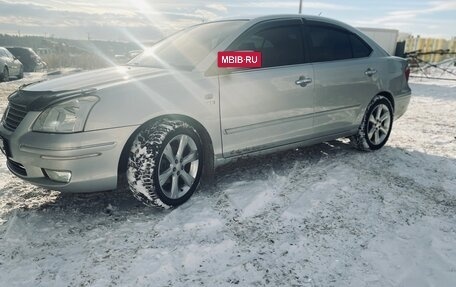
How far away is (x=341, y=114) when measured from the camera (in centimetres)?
470

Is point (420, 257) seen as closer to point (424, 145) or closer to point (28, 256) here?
point (28, 256)

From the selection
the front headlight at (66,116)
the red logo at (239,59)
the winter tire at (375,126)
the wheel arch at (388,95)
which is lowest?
the winter tire at (375,126)

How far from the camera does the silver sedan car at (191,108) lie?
301cm

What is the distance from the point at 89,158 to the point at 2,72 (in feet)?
48.7

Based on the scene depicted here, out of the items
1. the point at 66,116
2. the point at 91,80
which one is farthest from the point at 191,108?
the point at 66,116

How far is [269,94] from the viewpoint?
391cm

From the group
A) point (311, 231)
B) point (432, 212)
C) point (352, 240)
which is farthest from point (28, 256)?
point (432, 212)

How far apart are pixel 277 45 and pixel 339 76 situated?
911 millimetres

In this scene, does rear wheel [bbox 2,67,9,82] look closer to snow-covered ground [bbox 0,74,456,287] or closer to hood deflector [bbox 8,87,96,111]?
snow-covered ground [bbox 0,74,456,287]

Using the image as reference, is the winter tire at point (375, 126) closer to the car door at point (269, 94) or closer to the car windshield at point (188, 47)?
the car door at point (269, 94)

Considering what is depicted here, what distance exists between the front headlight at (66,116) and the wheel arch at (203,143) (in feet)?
1.28

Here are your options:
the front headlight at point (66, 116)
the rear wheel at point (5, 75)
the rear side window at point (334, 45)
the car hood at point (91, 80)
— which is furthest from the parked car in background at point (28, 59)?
the front headlight at point (66, 116)

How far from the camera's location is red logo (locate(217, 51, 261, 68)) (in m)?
3.65

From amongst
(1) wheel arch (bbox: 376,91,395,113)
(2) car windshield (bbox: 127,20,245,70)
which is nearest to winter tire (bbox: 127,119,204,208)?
(2) car windshield (bbox: 127,20,245,70)
